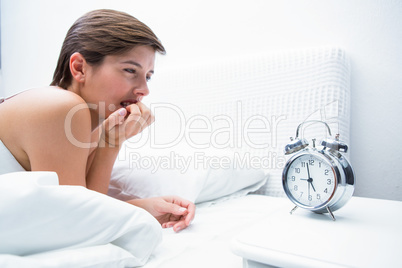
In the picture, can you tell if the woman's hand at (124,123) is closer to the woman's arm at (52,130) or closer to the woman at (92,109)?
the woman at (92,109)

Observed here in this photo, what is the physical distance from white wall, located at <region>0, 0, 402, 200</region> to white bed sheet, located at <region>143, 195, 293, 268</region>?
0.47 meters

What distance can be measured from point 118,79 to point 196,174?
1.41 feet

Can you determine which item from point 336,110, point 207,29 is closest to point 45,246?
point 336,110

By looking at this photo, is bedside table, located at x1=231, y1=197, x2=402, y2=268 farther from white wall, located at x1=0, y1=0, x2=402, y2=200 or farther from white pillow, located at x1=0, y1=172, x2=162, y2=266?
white wall, located at x1=0, y1=0, x2=402, y2=200

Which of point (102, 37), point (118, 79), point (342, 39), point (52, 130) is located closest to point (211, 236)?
point (52, 130)

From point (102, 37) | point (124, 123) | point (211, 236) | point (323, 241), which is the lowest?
point (211, 236)

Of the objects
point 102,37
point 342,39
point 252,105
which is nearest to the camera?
point 102,37

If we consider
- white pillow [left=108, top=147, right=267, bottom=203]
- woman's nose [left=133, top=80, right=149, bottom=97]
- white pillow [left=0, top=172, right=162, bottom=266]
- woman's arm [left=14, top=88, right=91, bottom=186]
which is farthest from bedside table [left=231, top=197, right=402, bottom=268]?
woman's nose [left=133, top=80, right=149, bottom=97]

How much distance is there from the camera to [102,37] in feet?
3.07

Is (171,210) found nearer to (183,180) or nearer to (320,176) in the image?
(183,180)

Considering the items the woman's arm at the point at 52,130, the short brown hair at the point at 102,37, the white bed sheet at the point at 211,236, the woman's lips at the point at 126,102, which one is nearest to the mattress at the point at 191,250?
the white bed sheet at the point at 211,236

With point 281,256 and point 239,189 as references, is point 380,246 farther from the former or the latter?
point 239,189

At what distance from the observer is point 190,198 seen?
96cm

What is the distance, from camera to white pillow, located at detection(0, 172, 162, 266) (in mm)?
436
